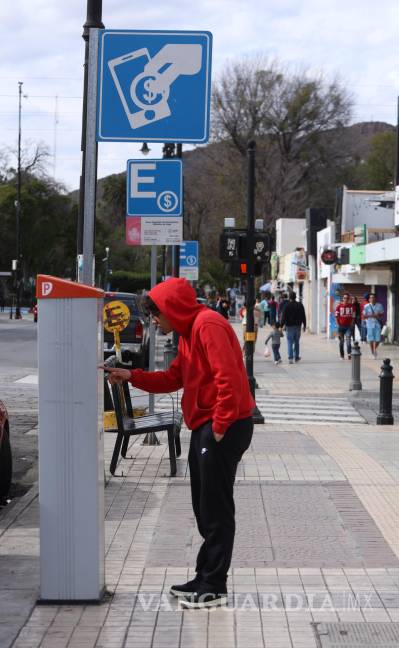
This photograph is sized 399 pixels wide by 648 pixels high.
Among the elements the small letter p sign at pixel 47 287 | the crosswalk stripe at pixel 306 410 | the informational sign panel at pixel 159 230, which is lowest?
the crosswalk stripe at pixel 306 410

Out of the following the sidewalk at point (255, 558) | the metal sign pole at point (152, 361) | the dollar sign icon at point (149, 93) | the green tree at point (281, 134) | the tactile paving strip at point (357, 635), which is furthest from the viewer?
the green tree at point (281, 134)

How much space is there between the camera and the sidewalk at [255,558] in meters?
5.12

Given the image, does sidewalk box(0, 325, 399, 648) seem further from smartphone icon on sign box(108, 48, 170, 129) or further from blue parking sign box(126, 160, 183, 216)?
smartphone icon on sign box(108, 48, 170, 129)

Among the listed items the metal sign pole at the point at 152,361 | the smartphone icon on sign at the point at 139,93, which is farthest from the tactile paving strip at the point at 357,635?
the metal sign pole at the point at 152,361

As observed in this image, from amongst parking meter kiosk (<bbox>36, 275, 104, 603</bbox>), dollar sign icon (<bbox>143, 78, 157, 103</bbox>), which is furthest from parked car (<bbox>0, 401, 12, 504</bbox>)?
parking meter kiosk (<bbox>36, 275, 104, 603</bbox>)

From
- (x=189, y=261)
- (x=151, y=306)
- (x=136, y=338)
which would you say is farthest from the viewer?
(x=189, y=261)

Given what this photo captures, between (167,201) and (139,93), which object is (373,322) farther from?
(139,93)

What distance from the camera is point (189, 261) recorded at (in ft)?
92.3

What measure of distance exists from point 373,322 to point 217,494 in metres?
22.1

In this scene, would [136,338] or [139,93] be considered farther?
[136,338]

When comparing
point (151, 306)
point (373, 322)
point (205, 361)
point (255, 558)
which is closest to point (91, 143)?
point (151, 306)

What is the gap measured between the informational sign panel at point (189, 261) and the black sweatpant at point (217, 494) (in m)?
22.3

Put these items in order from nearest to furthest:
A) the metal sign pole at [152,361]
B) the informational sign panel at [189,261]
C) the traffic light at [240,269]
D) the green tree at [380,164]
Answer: the metal sign pole at [152,361] → the traffic light at [240,269] → the informational sign panel at [189,261] → the green tree at [380,164]

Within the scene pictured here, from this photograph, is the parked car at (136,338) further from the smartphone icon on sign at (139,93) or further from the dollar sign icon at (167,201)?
the smartphone icon on sign at (139,93)
